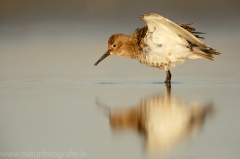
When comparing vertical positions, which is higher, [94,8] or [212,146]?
[94,8]

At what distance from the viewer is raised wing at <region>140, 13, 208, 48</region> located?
8.03 meters

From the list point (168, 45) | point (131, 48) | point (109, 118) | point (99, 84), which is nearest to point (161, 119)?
point (109, 118)

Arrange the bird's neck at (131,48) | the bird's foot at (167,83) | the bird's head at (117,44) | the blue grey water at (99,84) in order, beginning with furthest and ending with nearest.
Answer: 1. the bird's head at (117,44)
2. the bird's neck at (131,48)
3. the bird's foot at (167,83)
4. the blue grey water at (99,84)

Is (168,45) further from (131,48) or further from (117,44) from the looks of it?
(117,44)

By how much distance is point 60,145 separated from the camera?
518 cm

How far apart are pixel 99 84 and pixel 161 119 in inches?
97.2

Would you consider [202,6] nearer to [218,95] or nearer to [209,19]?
[209,19]

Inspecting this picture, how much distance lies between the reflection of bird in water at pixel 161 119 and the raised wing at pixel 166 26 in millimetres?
1221

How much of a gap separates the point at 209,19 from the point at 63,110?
7.06 metres

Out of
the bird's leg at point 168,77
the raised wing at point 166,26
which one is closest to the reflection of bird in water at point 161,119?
the raised wing at point 166,26

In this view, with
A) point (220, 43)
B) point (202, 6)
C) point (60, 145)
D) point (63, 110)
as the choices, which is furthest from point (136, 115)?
Result: point (202, 6)

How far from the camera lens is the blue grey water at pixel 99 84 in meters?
5.26

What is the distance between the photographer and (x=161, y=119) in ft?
19.9

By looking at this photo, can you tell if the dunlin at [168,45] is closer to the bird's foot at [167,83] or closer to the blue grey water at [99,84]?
the bird's foot at [167,83]
